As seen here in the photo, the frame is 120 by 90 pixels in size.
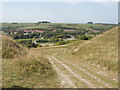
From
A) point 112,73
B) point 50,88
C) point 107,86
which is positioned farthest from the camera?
point 112,73

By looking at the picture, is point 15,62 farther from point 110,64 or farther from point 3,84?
point 110,64

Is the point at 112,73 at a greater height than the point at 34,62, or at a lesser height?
lesser

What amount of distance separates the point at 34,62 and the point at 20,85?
3.90m

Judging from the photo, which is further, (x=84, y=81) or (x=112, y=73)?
(x=112, y=73)

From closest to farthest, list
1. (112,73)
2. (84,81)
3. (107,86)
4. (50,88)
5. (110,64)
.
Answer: (50,88)
(107,86)
(84,81)
(112,73)
(110,64)

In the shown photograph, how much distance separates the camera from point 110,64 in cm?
1228

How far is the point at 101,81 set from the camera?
8.78m

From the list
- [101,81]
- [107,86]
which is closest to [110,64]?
[101,81]

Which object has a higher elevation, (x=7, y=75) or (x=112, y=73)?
(x=7, y=75)

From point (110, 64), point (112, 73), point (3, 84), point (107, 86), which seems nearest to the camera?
point (3, 84)

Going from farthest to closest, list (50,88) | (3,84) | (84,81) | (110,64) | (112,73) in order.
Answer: (110,64) < (112,73) < (84,81) < (50,88) < (3,84)

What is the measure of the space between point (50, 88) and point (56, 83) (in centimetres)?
89

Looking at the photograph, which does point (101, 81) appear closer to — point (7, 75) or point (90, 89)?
point (90, 89)

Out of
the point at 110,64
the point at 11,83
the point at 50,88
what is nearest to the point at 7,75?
the point at 11,83
